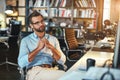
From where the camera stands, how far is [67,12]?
26.6 ft

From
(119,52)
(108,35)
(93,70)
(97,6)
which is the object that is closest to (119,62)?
(119,52)

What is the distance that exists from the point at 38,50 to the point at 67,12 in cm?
516

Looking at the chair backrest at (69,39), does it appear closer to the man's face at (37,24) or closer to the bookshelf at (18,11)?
Answer: the man's face at (37,24)

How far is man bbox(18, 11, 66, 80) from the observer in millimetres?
3035

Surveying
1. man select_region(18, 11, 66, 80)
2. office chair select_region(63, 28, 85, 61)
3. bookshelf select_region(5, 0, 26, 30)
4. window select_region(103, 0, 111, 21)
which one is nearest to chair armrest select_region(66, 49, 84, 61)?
office chair select_region(63, 28, 85, 61)

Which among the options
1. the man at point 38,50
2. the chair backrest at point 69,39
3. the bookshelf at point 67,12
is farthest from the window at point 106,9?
the man at point 38,50

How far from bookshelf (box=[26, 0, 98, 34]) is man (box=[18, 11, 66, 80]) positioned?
15.4ft

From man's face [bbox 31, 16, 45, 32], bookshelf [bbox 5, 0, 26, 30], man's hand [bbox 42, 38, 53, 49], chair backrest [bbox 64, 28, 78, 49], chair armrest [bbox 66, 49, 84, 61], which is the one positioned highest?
bookshelf [bbox 5, 0, 26, 30]

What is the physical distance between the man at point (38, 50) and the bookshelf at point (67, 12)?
4700 millimetres

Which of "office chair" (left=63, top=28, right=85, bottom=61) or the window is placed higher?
the window

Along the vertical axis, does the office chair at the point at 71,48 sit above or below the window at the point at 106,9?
below

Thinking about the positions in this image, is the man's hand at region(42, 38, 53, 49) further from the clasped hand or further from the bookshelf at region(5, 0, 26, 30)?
the bookshelf at region(5, 0, 26, 30)

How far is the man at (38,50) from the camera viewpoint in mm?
3035

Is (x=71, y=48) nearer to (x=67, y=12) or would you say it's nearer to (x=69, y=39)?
(x=69, y=39)
